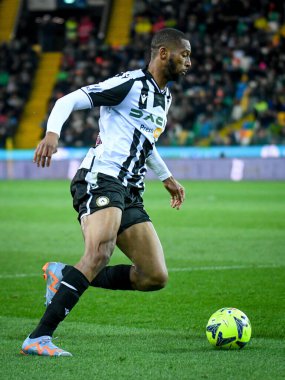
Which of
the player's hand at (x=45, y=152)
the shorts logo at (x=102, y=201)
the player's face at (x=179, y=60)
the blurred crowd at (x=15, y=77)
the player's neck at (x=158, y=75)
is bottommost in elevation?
the blurred crowd at (x=15, y=77)

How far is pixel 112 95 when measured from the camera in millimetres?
6082

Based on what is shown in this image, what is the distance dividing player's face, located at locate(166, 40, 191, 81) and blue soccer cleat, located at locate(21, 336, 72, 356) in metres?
2.03

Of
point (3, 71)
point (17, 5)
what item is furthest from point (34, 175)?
point (17, 5)

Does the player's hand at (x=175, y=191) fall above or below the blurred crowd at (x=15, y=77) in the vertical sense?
above

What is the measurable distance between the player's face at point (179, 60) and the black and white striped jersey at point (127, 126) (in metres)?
0.15

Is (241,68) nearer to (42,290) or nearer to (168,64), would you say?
(42,290)

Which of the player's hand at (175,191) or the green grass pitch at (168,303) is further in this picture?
the player's hand at (175,191)

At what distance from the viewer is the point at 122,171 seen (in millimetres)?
6207

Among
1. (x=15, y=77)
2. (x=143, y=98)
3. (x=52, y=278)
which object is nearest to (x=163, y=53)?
(x=143, y=98)

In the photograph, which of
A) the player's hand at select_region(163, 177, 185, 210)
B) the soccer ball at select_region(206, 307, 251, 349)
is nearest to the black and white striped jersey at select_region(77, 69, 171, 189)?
the player's hand at select_region(163, 177, 185, 210)

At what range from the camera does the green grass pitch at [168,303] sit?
5273mm

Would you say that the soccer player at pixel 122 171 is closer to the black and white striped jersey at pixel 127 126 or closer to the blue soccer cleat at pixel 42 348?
the black and white striped jersey at pixel 127 126

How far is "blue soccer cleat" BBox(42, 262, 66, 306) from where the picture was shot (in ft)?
21.0

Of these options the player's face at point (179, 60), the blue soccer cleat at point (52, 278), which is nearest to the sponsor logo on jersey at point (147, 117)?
the player's face at point (179, 60)
